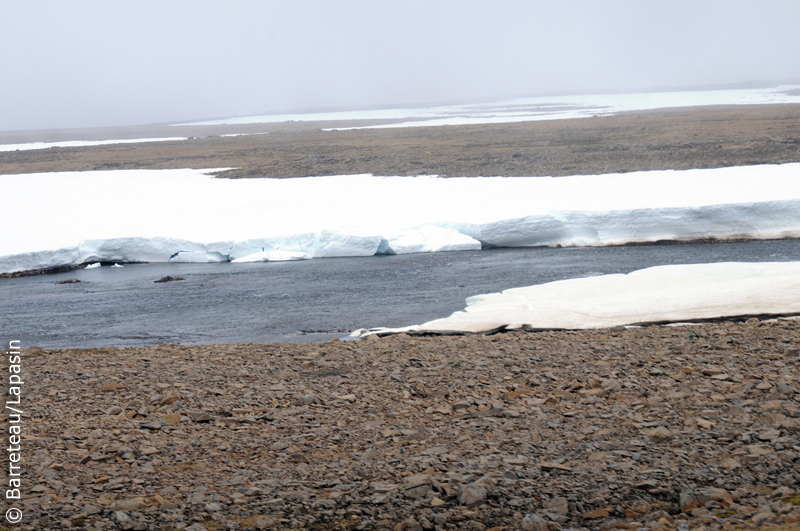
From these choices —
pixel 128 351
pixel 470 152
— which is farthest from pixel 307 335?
pixel 470 152

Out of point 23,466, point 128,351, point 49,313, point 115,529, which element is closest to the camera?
point 115,529

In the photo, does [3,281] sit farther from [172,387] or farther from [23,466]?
[23,466]

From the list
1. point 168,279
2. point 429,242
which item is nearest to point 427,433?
point 168,279

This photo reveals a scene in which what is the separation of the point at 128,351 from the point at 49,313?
4.01 meters

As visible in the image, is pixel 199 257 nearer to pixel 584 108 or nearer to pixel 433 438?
pixel 433 438

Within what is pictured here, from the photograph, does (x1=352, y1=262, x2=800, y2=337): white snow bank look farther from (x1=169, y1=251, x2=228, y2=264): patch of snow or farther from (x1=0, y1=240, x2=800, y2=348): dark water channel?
(x1=169, y1=251, x2=228, y2=264): patch of snow

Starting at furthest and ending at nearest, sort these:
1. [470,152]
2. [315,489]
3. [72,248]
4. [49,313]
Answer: [470,152] < [72,248] < [49,313] < [315,489]

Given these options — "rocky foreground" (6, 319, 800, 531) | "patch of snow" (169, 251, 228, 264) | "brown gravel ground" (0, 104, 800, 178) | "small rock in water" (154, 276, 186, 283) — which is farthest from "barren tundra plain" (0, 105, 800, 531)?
"brown gravel ground" (0, 104, 800, 178)

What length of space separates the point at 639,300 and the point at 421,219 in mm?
7482

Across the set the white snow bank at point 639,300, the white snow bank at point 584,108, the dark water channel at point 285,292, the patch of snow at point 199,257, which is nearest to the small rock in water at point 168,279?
the dark water channel at point 285,292

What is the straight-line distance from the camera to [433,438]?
16.9 ft

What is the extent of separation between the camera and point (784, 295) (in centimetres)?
919

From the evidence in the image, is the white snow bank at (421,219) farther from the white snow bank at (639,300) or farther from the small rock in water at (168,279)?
the white snow bank at (639,300)

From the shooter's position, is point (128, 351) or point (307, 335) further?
point (307, 335)
